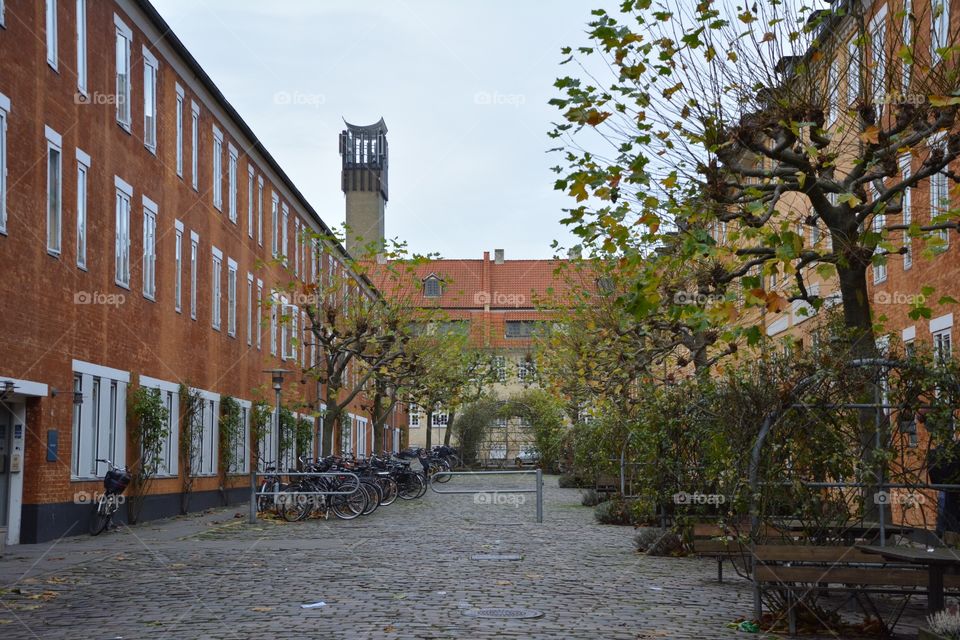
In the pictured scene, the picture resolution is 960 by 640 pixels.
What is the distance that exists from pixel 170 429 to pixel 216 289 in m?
5.87

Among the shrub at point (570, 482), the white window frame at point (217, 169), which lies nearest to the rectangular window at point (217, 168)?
the white window frame at point (217, 169)

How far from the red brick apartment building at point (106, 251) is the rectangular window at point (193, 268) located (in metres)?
0.05

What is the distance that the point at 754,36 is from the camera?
43.2ft

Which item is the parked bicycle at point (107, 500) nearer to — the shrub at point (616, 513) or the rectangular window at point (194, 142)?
the shrub at point (616, 513)

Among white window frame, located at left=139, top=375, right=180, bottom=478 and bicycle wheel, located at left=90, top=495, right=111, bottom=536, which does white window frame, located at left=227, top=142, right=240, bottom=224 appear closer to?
white window frame, located at left=139, top=375, right=180, bottom=478

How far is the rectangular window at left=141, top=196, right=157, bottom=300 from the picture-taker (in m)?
25.9

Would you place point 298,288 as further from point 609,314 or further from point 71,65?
point 71,65

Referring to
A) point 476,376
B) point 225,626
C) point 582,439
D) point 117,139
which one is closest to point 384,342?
point 582,439

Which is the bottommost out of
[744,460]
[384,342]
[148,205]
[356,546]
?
[356,546]

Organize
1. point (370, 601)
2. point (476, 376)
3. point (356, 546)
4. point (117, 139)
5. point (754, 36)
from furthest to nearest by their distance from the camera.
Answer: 1. point (476, 376)
2. point (117, 139)
3. point (356, 546)
4. point (754, 36)
5. point (370, 601)

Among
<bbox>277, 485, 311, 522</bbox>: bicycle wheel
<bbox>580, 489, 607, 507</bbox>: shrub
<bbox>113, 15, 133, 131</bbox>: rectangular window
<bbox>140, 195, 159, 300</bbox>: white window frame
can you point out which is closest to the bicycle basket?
<bbox>277, 485, 311, 522</bbox>: bicycle wheel

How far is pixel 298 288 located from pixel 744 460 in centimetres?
3294

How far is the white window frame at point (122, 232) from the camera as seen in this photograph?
2380 cm

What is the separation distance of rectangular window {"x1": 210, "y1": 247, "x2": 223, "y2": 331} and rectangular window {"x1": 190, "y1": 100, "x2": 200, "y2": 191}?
2.49m
